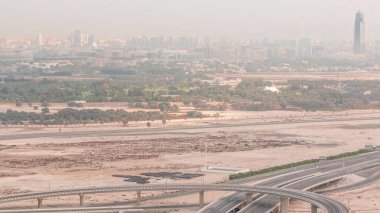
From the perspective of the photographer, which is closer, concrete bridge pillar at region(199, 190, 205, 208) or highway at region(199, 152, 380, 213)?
highway at region(199, 152, 380, 213)

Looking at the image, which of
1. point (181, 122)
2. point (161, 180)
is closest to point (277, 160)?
point (161, 180)

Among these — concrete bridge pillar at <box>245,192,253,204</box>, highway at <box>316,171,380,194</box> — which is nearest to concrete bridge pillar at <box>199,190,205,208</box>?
concrete bridge pillar at <box>245,192,253,204</box>

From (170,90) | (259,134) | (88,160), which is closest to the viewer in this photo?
(88,160)

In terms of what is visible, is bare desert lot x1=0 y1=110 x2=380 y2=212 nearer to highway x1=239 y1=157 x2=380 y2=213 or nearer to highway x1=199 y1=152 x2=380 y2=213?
highway x1=239 y1=157 x2=380 y2=213

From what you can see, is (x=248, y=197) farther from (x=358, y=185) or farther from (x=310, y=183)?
(x=358, y=185)

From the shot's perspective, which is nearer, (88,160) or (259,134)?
(88,160)

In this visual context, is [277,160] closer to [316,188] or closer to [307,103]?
[316,188]

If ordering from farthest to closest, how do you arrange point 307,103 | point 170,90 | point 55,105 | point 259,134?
point 170,90 → point 307,103 → point 55,105 → point 259,134
